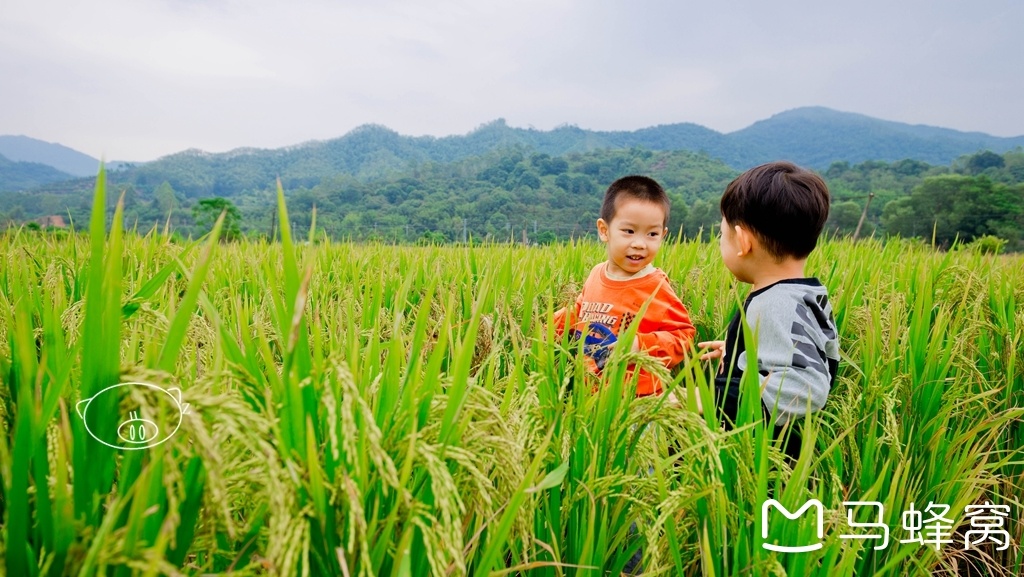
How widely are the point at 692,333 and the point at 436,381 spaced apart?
5.90 ft

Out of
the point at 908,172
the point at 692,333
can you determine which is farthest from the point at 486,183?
the point at 692,333

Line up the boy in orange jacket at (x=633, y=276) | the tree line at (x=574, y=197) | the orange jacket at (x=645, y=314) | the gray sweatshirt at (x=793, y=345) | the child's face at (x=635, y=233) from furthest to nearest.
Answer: the tree line at (x=574, y=197), the child's face at (x=635, y=233), the boy in orange jacket at (x=633, y=276), the orange jacket at (x=645, y=314), the gray sweatshirt at (x=793, y=345)

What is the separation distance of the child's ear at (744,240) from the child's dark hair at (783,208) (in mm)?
20

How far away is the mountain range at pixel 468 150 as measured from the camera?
326 feet

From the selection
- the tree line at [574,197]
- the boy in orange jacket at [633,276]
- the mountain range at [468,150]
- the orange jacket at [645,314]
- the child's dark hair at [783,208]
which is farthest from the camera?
the mountain range at [468,150]

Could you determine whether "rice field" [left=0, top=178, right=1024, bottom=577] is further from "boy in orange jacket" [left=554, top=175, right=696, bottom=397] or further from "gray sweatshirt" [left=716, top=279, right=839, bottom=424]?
"boy in orange jacket" [left=554, top=175, right=696, bottom=397]

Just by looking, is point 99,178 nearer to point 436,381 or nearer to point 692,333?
point 436,381

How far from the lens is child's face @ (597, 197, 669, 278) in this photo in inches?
96.9

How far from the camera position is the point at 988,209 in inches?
1775

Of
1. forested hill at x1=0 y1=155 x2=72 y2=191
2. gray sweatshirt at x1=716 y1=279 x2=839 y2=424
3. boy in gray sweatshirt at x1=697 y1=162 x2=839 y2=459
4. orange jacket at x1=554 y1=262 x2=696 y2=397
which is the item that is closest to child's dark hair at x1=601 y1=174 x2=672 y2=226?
orange jacket at x1=554 y1=262 x2=696 y2=397

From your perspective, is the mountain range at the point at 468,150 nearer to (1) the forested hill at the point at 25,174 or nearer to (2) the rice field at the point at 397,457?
(1) the forested hill at the point at 25,174

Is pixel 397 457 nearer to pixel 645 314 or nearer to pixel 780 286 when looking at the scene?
pixel 780 286

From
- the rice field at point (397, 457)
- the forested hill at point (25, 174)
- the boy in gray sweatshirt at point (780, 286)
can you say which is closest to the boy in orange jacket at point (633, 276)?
the boy in gray sweatshirt at point (780, 286)

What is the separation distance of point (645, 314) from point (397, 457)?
1.80m
